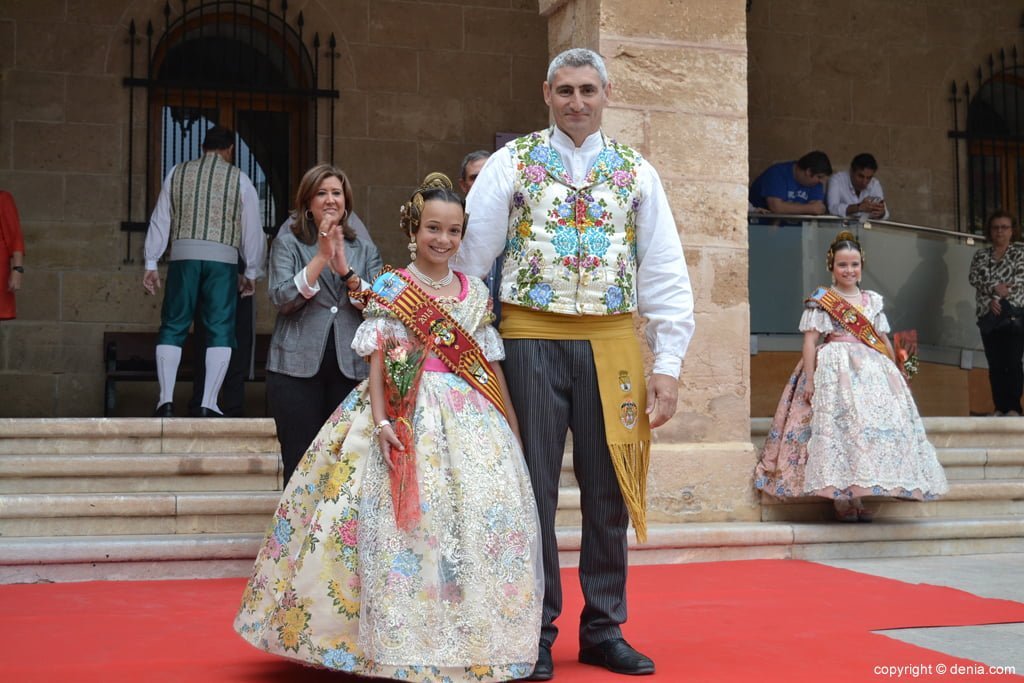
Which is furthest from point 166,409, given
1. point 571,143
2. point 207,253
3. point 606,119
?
point 571,143

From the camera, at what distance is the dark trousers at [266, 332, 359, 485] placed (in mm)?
5102

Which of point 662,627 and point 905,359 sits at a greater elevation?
point 905,359

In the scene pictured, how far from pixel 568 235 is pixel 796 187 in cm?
675

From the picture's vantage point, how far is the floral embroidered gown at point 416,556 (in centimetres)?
340

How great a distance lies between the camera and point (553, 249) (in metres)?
3.80

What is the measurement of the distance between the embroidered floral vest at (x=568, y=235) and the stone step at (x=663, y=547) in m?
2.44

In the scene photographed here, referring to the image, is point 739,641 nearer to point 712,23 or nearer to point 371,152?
point 712,23

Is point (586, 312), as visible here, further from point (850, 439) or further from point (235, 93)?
point (235, 93)

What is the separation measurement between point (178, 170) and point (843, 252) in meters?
3.82

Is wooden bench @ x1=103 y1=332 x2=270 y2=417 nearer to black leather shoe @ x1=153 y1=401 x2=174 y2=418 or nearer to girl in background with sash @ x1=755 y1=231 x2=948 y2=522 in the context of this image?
black leather shoe @ x1=153 y1=401 x2=174 y2=418

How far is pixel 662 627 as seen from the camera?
15.1 feet

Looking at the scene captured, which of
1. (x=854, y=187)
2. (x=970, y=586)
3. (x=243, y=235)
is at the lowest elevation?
(x=970, y=586)

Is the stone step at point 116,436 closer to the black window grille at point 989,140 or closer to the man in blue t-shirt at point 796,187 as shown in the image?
the man in blue t-shirt at point 796,187

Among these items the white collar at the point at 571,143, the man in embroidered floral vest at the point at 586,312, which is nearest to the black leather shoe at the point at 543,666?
the man in embroidered floral vest at the point at 586,312
